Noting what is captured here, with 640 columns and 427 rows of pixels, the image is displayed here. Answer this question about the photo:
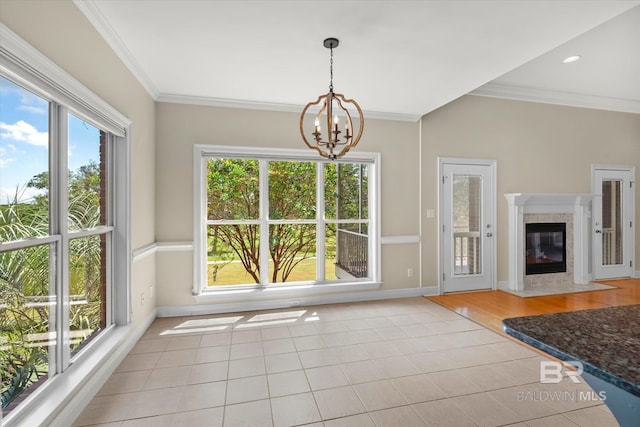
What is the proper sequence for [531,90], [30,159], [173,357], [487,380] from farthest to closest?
1. [531,90]
2. [173,357]
3. [487,380]
4. [30,159]

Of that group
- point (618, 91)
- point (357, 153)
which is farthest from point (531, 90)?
point (357, 153)

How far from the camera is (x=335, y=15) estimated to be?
2211 millimetres

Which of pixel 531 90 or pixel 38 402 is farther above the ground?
pixel 531 90

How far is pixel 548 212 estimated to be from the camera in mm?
5047

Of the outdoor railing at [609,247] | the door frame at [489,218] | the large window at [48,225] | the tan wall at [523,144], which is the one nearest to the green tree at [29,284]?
the large window at [48,225]

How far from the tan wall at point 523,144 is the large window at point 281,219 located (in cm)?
96

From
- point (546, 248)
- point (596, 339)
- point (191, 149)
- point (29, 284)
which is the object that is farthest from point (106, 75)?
point (546, 248)

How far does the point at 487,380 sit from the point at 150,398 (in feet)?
7.85

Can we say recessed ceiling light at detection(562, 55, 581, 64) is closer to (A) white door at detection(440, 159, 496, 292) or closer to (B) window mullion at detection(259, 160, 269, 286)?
(A) white door at detection(440, 159, 496, 292)

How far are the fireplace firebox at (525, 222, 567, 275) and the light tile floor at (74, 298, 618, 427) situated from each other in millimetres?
2320

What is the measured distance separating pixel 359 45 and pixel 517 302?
3806mm

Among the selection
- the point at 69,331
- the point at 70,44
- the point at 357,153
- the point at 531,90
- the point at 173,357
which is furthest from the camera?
the point at 531,90

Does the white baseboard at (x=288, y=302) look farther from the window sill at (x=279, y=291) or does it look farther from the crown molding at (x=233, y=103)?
the crown molding at (x=233, y=103)

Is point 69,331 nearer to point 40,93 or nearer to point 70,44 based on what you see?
point 40,93
